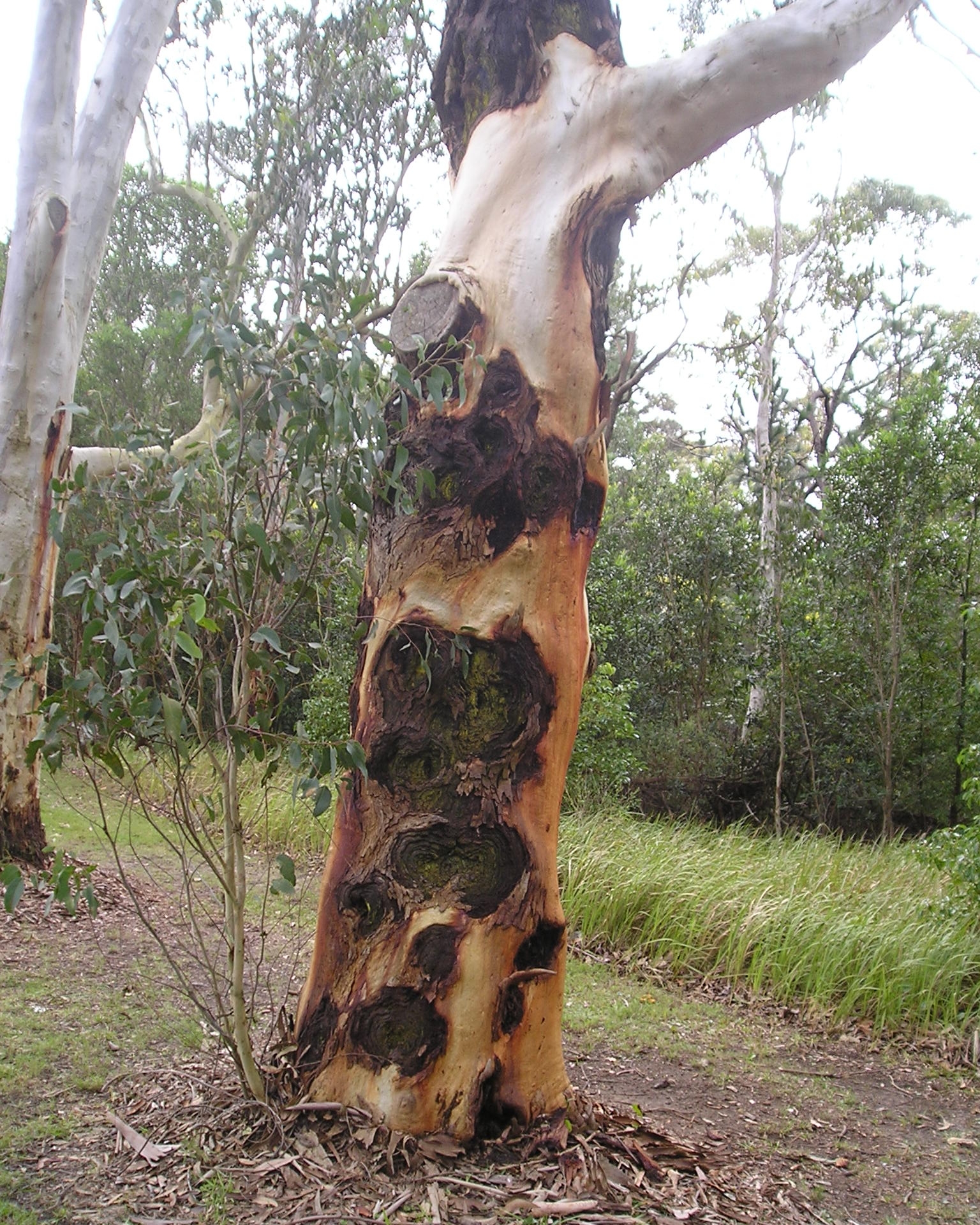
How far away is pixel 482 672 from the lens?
121 inches

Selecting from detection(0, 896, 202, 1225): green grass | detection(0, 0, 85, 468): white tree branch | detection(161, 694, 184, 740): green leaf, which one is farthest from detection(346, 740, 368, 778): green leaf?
detection(0, 0, 85, 468): white tree branch

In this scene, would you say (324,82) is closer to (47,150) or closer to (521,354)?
(47,150)

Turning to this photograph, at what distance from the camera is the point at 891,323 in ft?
64.6

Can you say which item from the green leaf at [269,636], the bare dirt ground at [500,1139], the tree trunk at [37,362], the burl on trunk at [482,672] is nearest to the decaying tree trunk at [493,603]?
the burl on trunk at [482,672]

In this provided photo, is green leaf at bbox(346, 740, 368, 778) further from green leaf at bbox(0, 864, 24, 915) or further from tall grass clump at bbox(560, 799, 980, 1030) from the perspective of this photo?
tall grass clump at bbox(560, 799, 980, 1030)

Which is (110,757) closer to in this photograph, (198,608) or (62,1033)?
(198,608)

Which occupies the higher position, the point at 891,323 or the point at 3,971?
the point at 891,323

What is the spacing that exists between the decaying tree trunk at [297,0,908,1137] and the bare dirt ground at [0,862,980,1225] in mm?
190

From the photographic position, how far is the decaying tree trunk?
114 inches

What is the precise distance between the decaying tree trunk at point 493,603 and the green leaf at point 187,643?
800mm

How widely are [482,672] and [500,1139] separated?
1.39 m

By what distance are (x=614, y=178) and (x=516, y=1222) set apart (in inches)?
129

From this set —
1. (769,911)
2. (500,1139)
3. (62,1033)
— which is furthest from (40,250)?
(769,911)

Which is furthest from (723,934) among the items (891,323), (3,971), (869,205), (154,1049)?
(869,205)
